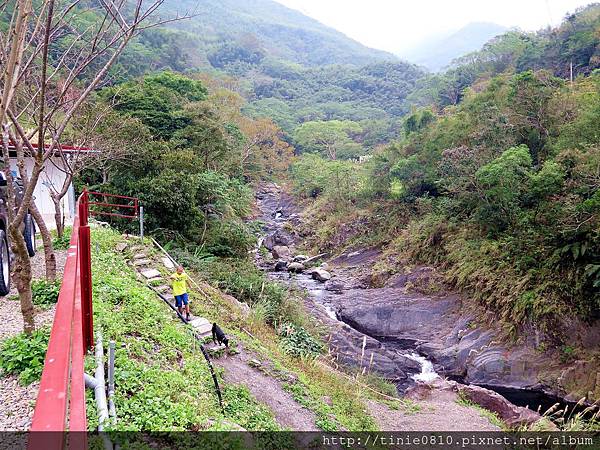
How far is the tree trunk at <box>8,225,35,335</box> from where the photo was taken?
520 centimetres

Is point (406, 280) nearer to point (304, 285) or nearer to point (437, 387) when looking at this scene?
point (304, 285)

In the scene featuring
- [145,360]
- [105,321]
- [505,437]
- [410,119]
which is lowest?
[505,437]

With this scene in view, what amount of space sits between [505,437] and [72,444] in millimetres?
11172

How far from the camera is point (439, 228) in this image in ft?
71.3

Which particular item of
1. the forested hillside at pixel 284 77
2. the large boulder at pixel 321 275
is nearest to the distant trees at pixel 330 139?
the forested hillside at pixel 284 77

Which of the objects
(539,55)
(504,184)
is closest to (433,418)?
(504,184)

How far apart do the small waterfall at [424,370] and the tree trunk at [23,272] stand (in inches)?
497

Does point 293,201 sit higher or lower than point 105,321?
lower

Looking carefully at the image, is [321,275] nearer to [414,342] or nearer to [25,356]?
[414,342]

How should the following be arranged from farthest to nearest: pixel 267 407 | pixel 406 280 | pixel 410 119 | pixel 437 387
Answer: pixel 410 119 < pixel 406 280 < pixel 437 387 < pixel 267 407

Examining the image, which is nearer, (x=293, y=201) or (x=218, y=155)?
(x=218, y=155)

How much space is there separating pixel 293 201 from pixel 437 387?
30.5 meters

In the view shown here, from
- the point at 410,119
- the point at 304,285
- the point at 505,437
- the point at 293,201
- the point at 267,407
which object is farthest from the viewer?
the point at 293,201

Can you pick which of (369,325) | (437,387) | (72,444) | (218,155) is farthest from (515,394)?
(218,155)
